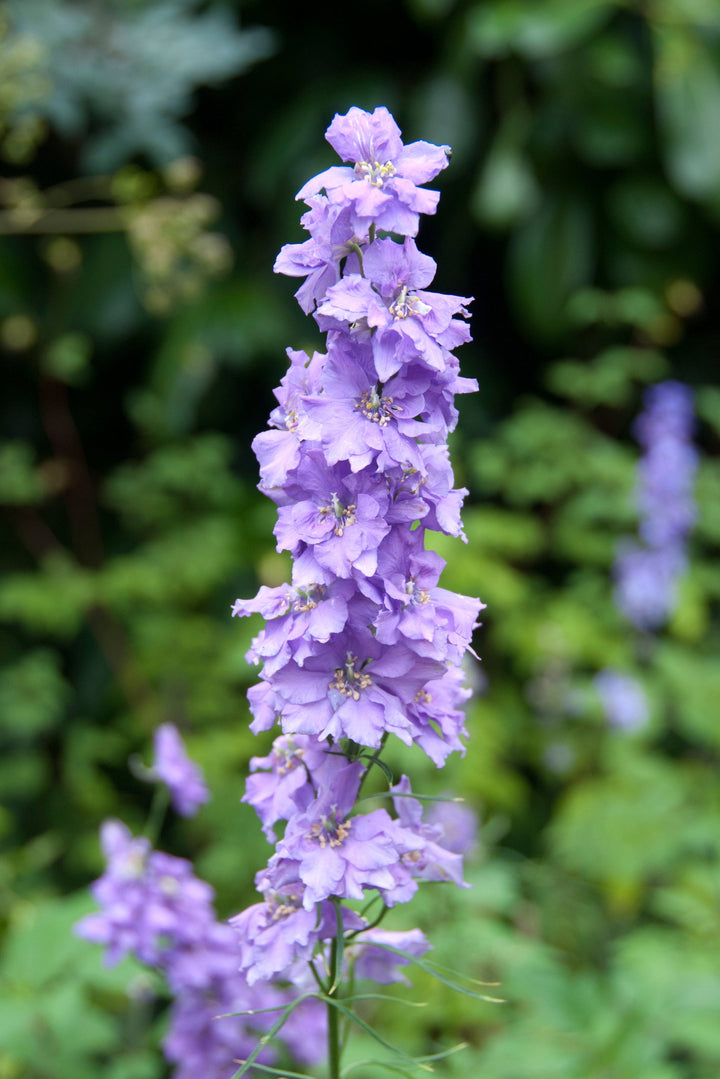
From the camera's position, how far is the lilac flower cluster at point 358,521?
0.89 metres

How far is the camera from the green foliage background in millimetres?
3096

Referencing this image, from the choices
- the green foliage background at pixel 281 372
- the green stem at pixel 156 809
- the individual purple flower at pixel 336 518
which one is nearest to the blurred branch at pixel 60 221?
the green foliage background at pixel 281 372

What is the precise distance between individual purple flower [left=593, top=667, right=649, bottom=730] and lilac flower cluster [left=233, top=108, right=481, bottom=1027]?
2.58 meters

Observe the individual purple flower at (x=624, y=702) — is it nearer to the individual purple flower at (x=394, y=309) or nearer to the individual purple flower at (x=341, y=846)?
the individual purple flower at (x=341, y=846)

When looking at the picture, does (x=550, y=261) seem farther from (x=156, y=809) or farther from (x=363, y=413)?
(x=363, y=413)

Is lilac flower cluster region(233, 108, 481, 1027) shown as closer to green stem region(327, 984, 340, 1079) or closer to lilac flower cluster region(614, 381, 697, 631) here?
green stem region(327, 984, 340, 1079)

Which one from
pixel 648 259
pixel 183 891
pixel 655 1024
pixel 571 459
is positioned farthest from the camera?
pixel 648 259

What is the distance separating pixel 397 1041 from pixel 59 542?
270cm

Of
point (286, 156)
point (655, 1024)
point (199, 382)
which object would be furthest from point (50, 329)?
point (655, 1024)

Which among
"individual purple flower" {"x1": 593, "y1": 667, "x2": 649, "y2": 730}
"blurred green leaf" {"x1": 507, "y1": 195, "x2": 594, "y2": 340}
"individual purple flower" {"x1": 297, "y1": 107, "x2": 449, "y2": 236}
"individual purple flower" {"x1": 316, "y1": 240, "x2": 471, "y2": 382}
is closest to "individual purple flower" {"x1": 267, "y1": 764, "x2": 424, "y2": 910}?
"individual purple flower" {"x1": 316, "y1": 240, "x2": 471, "y2": 382}

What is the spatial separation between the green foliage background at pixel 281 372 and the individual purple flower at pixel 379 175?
75.7 inches

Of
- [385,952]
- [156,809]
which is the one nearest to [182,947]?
[156,809]

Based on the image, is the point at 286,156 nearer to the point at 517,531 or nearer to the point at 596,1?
the point at 596,1

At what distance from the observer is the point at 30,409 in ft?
14.3
